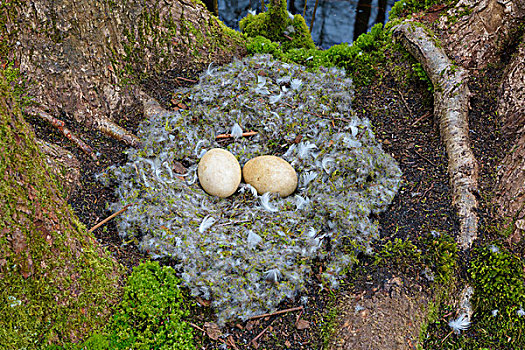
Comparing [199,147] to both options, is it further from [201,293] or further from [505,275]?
[505,275]

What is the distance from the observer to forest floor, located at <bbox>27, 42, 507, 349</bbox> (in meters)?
2.89

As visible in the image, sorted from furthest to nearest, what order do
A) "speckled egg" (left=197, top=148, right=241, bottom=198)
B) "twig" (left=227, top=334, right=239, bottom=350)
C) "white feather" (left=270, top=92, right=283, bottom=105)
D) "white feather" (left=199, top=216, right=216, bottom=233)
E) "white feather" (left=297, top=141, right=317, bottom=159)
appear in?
"white feather" (left=270, top=92, right=283, bottom=105), "white feather" (left=297, top=141, right=317, bottom=159), "speckled egg" (left=197, top=148, right=241, bottom=198), "white feather" (left=199, top=216, right=216, bottom=233), "twig" (left=227, top=334, right=239, bottom=350)

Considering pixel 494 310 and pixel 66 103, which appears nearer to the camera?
pixel 494 310

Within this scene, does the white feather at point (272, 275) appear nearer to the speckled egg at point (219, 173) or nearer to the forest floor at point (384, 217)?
the forest floor at point (384, 217)

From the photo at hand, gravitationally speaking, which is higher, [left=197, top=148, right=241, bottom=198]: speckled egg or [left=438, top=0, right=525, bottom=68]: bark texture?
[left=438, top=0, right=525, bottom=68]: bark texture

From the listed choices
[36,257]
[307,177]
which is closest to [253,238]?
[307,177]

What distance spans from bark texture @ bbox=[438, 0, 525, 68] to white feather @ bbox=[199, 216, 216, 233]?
9.51 ft

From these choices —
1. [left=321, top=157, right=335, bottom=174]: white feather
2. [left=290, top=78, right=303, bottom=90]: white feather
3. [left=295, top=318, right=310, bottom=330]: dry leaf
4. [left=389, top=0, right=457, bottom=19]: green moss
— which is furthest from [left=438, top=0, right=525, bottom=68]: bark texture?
[left=295, top=318, right=310, bottom=330]: dry leaf

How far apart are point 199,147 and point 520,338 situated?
2.87 m

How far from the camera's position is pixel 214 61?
4582 millimetres

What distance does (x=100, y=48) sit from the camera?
3711mm

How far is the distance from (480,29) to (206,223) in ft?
10.6

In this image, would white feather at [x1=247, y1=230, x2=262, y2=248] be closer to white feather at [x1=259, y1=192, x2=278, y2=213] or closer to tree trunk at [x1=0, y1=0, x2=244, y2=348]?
white feather at [x1=259, y1=192, x2=278, y2=213]

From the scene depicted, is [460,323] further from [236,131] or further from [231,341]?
[236,131]
